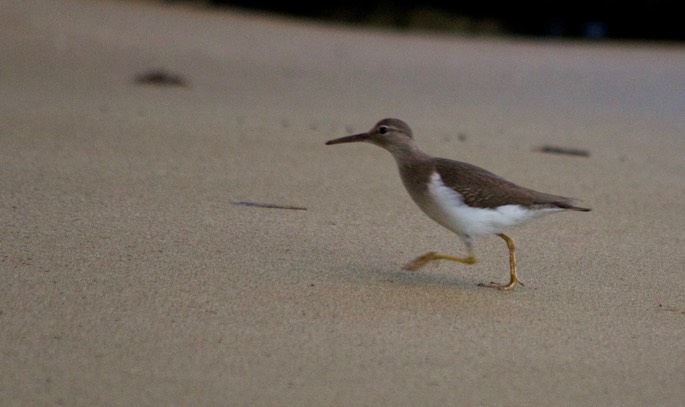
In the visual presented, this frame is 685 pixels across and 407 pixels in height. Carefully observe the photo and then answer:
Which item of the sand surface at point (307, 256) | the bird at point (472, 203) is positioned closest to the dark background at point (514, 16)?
the sand surface at point (307, 256)

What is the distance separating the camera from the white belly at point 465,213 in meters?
4.52

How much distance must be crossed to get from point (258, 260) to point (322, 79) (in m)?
7.00

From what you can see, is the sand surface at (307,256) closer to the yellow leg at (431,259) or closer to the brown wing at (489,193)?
the yellow leg at (431,259)

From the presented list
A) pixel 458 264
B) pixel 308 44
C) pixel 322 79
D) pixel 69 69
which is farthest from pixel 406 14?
pixel 458 264

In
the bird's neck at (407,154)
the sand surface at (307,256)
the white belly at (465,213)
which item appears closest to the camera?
the sand surface at (307,256)

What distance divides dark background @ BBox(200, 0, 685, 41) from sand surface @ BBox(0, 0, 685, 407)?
756 centimetres

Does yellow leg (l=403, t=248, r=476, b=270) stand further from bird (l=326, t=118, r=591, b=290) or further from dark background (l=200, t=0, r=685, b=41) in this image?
dark background (l=200, t=0, r=685, b=41)

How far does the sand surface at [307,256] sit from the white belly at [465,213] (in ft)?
0.93

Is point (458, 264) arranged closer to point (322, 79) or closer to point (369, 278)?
point (369, 278)

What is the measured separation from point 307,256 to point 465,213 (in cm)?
80

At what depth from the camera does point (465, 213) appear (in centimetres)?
451

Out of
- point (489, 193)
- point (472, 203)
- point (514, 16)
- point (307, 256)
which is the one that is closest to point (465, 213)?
point (472, 203)

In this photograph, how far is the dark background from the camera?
58.3 ft

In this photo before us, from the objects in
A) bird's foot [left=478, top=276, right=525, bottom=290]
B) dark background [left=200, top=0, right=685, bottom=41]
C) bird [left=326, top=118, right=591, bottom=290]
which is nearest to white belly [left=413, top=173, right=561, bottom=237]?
bird [left=326, top=118, right=591, bottom=290]
